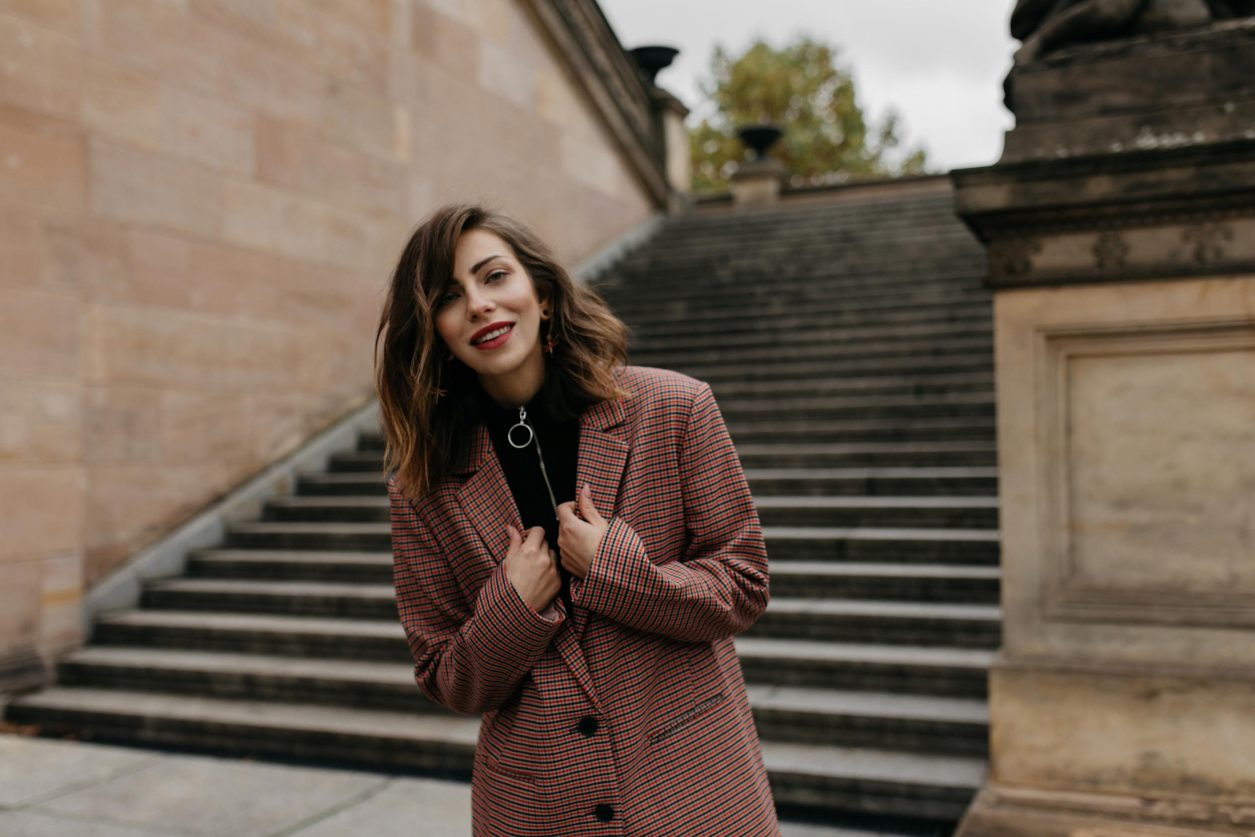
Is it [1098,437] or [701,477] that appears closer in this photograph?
[701,477]

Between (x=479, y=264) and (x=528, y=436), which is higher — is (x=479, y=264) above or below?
above

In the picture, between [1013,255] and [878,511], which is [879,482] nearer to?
[878,511]

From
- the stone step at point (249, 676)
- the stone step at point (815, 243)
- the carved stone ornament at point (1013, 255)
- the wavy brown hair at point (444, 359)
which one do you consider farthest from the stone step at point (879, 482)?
the wavy brown hair at point (444, 359)

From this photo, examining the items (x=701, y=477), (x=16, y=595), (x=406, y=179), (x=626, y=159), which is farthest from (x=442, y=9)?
(x=701, y=477)

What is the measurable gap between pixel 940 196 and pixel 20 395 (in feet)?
33.9

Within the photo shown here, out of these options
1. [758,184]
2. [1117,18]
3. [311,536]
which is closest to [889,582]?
[1117,18]

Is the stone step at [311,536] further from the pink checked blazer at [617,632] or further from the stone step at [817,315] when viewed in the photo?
the pink checked blazer at [617,632]

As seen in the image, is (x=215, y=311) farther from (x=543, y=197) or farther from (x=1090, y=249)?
(x=1090, y=249)

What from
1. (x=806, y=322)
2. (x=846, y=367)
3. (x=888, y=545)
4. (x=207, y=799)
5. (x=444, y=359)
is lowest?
(x=207, y=799)

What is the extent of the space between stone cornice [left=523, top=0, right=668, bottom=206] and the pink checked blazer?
11.3m

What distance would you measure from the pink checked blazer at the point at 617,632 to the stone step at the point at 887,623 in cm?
382

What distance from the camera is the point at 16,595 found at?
643 centimetres

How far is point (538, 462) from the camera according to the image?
190 cm

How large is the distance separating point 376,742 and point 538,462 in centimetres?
390
